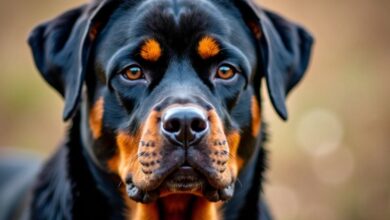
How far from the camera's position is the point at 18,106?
386 inches

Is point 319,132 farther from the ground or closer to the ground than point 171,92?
closer to the ground

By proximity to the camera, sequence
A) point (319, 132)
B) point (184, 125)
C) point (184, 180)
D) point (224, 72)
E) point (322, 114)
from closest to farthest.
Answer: point (184, 125), point (184, 180), point (224, 72), point (319, 132), point (322, 114)

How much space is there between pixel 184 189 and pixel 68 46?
3.39 ft

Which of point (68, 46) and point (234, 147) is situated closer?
point (234, 147)

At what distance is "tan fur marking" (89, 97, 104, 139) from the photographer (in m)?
4.17

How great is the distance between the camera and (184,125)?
3621 mm

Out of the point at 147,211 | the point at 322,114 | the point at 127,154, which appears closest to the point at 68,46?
the point at 127,154

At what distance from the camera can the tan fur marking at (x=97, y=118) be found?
4.17 metres

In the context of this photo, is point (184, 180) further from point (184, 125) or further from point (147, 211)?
point (147, 211)

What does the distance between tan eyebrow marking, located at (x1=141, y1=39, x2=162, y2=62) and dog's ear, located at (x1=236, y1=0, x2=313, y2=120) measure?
22.3 inches

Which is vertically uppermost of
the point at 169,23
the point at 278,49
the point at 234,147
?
the point at 169,23

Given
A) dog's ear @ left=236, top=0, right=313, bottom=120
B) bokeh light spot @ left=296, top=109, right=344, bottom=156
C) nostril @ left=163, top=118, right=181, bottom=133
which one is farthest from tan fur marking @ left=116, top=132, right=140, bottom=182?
bokeh light spot @ left=296, top=109, right=344, bottom=156

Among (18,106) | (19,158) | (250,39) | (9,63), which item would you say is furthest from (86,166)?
(9,63)

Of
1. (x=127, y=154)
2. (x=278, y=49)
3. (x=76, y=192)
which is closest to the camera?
(x=127, y=154)
